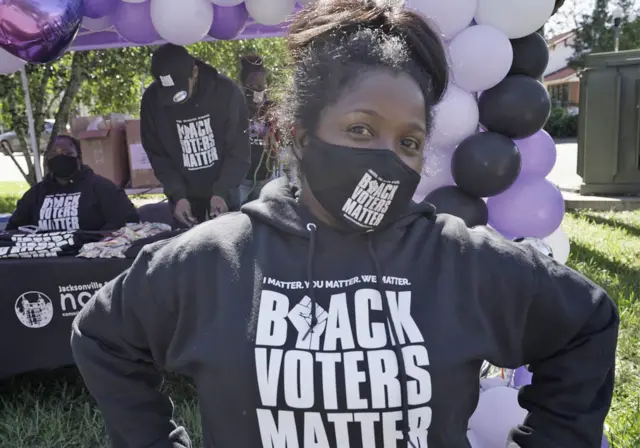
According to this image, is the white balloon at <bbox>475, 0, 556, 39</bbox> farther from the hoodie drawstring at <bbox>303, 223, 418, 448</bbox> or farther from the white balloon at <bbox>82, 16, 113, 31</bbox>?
the white balloon at <bbox>82, 16, 113, 31</bbox>

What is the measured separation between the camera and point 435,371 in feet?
3.43

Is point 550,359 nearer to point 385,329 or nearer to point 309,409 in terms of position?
point 385,329

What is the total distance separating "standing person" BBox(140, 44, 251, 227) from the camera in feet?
13.2

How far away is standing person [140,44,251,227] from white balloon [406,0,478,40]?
5.66 ft

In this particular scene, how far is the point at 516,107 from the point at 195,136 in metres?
2.19

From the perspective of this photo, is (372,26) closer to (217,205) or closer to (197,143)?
(217,205)

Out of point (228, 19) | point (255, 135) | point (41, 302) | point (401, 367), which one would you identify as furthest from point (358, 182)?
point (255, 135)

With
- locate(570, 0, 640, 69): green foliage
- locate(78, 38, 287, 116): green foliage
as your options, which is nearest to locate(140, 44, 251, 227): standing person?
locate(78, 38, 287, 116): green foliage

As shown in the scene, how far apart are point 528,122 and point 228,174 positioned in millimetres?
2070

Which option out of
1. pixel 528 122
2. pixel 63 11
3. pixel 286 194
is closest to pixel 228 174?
pixel 63 11

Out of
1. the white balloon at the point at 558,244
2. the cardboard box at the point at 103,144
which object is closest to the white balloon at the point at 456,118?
the white balloon at the point at 558,244

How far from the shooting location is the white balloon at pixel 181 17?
3.51 m

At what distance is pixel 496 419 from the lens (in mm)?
2064

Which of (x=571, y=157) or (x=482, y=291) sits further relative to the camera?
(x=571, y=157)
